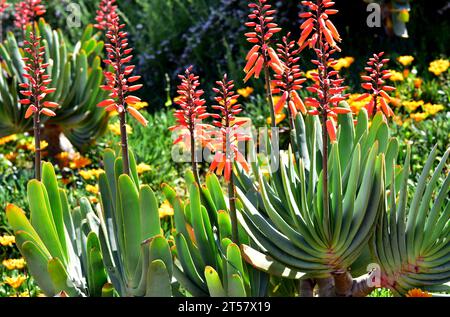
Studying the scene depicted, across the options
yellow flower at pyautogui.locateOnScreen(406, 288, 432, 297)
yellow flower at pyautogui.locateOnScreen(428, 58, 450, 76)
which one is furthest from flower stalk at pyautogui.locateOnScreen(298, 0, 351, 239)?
yellow flower at pyautogui.locateOnScreen(428, 58, 450, 76)

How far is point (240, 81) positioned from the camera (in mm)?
6293

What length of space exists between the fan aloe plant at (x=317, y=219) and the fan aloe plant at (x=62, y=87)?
7.56 feet

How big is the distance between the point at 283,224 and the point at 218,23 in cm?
468

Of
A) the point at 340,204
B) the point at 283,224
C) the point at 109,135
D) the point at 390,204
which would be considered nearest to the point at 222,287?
the point at 283,224

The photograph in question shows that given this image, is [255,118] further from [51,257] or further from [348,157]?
[51,257]

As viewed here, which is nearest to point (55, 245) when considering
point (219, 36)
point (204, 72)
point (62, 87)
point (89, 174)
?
point (89, 174)

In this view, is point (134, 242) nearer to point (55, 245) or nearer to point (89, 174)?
point (55, 245)

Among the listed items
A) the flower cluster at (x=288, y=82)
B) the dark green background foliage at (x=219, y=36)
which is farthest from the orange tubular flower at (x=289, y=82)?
the dark green background foliage at (x=219, y=36)

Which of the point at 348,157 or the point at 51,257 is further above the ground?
the point at 348,157

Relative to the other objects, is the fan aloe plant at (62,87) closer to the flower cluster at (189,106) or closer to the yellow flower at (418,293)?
the flower cluster at (189,106)

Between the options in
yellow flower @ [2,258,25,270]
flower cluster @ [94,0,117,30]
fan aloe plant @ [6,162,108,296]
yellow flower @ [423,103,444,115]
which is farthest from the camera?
yellow flower @ [423,103,444,115]

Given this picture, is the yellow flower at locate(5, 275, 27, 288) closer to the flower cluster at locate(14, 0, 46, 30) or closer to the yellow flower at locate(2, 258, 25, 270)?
the yellow flower at locate(2, 258, 25, 270)

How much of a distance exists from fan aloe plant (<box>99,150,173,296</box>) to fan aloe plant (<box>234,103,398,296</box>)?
10.8 inches

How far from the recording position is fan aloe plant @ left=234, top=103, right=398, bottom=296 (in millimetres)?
2301
